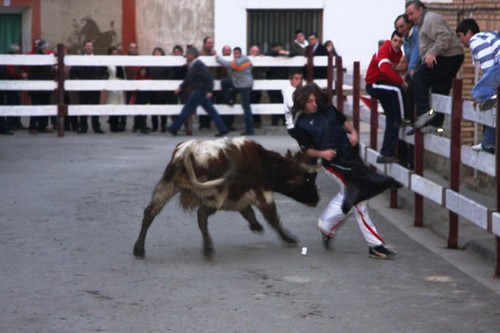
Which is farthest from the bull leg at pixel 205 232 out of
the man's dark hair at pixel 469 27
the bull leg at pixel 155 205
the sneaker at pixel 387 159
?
the man's dark hair at pixel 469 27

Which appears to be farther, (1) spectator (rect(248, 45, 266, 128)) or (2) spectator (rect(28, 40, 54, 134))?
(1) spectator (rect(248, 45, 266, 128))

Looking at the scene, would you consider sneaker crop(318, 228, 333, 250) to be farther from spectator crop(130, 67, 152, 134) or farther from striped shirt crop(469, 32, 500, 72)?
spectator crop(130, 67, 152, 134)

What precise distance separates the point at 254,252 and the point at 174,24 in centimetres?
1745

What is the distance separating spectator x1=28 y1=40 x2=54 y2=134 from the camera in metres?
23.4

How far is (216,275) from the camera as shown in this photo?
33.2 feet

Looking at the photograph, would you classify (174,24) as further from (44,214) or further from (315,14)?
(44,214)

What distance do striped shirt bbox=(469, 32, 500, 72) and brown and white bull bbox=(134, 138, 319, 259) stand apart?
191 cm

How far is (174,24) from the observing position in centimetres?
2816

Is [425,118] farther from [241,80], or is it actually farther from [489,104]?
[241,80]

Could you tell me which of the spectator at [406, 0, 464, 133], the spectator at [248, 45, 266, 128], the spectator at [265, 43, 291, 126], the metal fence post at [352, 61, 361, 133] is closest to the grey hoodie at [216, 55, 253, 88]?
the spectator at [248, 45, 266, 128]

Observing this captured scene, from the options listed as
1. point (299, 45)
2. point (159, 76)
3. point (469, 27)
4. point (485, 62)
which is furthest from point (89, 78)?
point (485, 62)

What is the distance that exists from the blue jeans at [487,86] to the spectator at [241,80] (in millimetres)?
12384

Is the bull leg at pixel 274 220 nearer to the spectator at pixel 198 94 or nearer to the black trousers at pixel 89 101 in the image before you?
the spectator at pixel 198 94

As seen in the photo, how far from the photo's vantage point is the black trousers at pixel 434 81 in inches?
491
